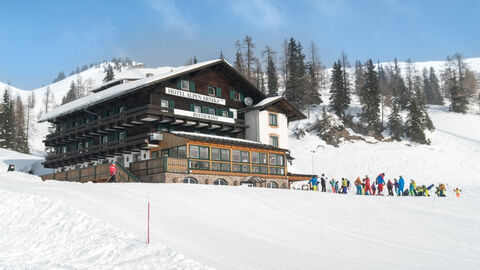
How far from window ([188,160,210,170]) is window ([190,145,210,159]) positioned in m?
0.48

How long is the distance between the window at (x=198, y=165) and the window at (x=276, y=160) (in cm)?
749

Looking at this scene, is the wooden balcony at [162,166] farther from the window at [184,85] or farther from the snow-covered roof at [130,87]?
the window at [184,85]

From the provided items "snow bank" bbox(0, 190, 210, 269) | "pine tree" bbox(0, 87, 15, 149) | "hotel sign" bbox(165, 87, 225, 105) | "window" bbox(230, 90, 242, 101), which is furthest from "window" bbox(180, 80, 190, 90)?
"pine tree" bbox(0, 87, 15, 149)

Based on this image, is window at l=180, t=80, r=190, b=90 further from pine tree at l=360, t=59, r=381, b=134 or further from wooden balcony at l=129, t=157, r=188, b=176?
pine tree at l=360, t=59, r=381, b=134

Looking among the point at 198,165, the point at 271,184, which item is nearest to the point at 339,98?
the point at 271,184

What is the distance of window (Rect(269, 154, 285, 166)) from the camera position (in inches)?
1528

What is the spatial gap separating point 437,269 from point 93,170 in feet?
85.6

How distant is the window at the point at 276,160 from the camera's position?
38.8 meters

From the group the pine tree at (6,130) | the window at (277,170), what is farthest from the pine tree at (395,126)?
the pine tree at (6,130)

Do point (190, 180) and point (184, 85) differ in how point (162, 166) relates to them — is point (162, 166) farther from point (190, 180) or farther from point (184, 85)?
point (184, 85)

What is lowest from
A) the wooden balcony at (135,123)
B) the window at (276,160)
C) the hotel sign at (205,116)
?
the window at (276,160)

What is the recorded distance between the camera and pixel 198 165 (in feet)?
107

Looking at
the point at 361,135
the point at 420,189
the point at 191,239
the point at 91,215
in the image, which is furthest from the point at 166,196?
the point at 361,135

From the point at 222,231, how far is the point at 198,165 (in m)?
17.9
